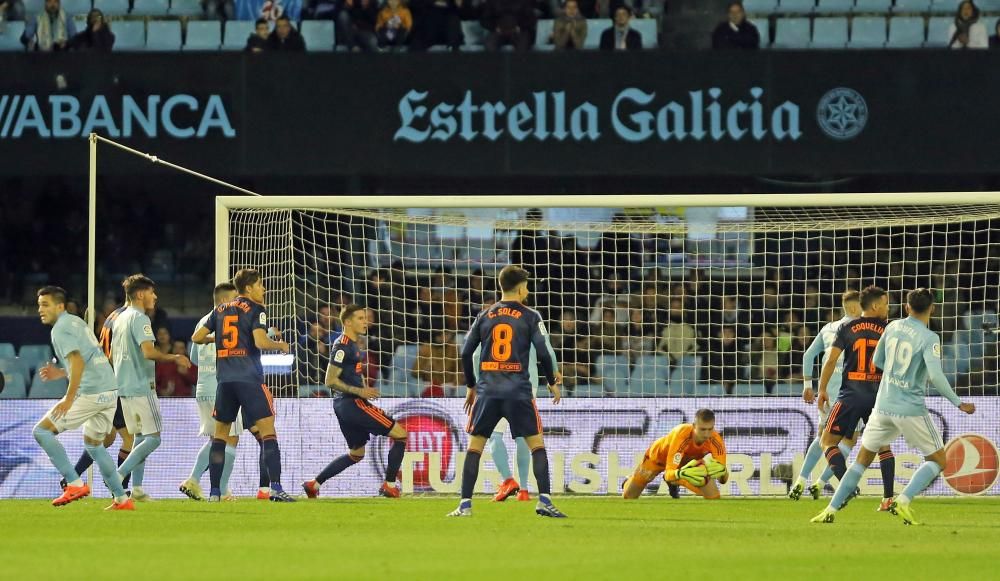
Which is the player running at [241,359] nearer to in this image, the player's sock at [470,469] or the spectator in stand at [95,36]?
the player's sock at [470,469]

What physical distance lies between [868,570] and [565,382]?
9.44 m

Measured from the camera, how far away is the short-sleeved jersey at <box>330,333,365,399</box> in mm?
14219

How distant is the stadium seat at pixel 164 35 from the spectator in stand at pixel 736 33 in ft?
21.8

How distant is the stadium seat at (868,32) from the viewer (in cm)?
2045

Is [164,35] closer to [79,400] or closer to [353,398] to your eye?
[353,398]

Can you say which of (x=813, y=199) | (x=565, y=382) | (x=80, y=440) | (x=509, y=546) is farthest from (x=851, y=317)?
(x=80, y=440)

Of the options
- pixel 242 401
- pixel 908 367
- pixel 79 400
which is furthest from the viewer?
pixel 242 401

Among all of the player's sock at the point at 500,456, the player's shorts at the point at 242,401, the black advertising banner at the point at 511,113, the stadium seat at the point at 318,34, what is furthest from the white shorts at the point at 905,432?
the stadium seat at the point at 318,34

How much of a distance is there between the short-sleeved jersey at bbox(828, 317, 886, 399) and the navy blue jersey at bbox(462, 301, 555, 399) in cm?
286

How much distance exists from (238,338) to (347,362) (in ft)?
4.06

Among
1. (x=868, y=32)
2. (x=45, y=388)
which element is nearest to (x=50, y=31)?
(x=45, y=388)

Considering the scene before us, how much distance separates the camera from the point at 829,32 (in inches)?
808

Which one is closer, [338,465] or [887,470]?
[887,470]

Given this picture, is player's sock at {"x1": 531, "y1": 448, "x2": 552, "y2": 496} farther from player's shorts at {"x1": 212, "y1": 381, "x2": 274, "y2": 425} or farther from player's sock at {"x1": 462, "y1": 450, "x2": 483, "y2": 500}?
player's shorts at {"x1": 212, "y1": 381, "x2": 274, "y2": 425}
